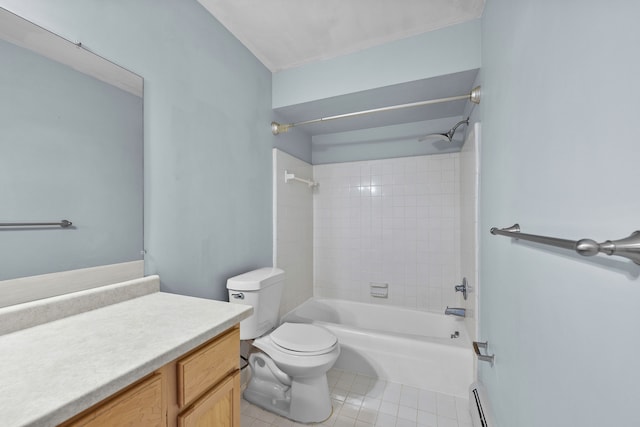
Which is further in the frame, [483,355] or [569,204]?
[483,355]

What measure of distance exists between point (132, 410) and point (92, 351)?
0.63 ft

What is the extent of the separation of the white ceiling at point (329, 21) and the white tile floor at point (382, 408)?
241 cm

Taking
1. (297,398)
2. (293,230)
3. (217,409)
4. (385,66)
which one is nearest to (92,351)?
(217,409)

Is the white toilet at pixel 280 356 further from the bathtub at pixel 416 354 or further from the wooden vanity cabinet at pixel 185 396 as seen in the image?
the wooden vanity cabinet at pixel 185 396

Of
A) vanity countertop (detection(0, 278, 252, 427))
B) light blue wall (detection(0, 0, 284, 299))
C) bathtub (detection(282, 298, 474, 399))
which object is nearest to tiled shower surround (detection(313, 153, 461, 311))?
bathtub (detection(282, 298, 474, 399))

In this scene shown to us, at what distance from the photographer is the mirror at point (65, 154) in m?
0.82

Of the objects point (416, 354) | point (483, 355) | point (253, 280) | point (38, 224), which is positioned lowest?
point (416, 354)

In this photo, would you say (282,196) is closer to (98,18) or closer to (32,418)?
(98,18)

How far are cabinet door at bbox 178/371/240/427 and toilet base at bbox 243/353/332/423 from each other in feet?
2.23

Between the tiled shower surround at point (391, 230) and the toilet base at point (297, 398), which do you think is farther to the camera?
the tiled shower surround at point (391, 230)

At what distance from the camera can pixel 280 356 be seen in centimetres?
149

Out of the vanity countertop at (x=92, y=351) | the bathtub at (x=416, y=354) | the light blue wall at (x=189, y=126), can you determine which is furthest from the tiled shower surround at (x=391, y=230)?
the vanity countertop at (x=92, y=351)

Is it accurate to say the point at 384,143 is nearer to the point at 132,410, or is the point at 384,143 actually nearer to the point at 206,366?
the point at 206,366

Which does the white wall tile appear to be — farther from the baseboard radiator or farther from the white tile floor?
the baseboard radiator
